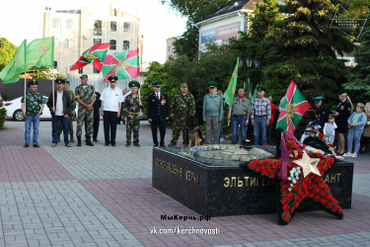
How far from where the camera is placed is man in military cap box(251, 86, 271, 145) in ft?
41.3

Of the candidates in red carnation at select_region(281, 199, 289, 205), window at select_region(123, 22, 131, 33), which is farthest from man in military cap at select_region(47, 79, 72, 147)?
window at select_region(123, 22, 131, 33)

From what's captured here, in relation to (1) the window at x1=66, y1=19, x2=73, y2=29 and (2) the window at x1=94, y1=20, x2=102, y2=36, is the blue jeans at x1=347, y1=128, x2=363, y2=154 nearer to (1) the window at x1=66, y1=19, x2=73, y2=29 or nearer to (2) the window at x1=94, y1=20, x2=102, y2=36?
(2) the window at x1=94, y1=20, x2=102, y2=36

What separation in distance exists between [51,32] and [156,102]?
192 ft

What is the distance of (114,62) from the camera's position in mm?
14414

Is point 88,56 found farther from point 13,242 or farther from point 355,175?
point 13,242

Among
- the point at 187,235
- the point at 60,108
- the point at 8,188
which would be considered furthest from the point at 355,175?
the point at 60,108

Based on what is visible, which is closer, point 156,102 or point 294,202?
point 294,202

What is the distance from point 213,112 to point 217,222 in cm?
741

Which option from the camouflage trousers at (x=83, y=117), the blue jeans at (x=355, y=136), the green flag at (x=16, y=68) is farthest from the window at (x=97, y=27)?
the blue jeans at (x=355, y=136)

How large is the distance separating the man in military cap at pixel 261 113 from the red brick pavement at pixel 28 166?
6159 mm

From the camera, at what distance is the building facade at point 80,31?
65562mm

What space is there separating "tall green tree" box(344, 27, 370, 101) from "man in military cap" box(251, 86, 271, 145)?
3463 millimetres

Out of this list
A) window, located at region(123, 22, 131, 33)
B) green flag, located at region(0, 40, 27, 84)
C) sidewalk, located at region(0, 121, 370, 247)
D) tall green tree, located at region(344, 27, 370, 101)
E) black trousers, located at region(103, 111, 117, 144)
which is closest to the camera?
sidewalk, located at region(0, 121, 370, 247)

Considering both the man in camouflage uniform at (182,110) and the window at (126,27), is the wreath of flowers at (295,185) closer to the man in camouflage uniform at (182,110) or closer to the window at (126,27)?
the man in camouflage uniform at (182,110)
